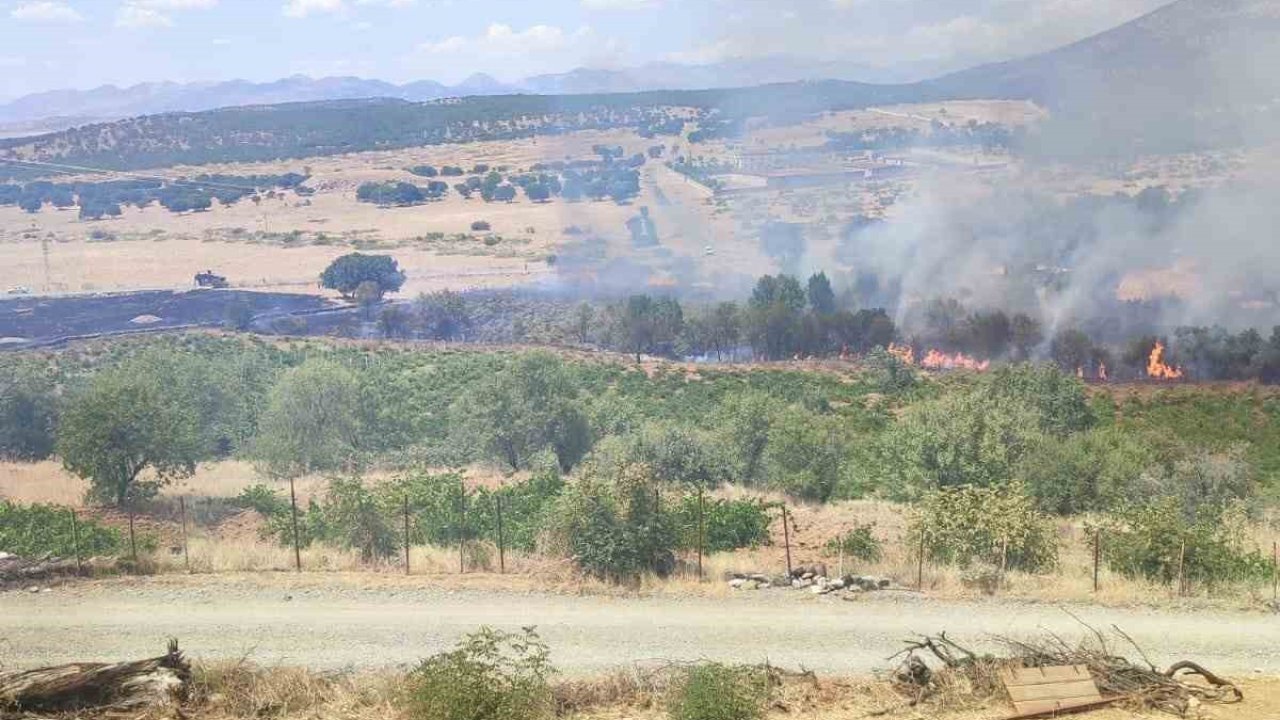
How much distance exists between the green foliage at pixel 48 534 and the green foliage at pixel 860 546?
11746mm

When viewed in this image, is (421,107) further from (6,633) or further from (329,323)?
(6,633)

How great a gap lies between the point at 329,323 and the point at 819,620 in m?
50.8

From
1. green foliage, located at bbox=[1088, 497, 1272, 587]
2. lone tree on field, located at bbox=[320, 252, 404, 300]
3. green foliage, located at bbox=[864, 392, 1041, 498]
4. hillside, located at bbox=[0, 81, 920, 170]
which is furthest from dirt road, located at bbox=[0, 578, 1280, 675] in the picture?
hillside, located at bbox=[0, 81, 920, 170]

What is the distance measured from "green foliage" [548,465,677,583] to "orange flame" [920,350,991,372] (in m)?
42.6

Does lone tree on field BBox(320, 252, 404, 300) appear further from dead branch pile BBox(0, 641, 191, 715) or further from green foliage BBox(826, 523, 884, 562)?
dead branch pile BBox(0, 641, 191, 715)

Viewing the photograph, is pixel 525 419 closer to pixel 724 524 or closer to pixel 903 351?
pixel 724 524

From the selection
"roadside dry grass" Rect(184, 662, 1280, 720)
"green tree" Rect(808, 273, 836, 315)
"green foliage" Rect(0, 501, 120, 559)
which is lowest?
"green tree" Rect(808, 273, 836, 315)

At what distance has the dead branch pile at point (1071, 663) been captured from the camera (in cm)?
1165

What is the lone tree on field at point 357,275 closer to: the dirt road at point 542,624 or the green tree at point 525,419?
the green tree at point 525,419

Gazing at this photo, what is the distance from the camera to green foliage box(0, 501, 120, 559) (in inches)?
699

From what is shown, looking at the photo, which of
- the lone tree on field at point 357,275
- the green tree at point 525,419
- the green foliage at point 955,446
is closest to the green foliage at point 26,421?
the green tree at point 525,419

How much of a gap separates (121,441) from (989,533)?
1761cm

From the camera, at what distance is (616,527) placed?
1602 cm

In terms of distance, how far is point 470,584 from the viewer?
15586mm
